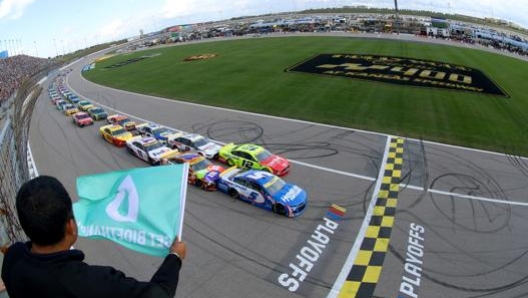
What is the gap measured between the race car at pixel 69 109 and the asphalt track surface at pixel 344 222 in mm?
A: 9019

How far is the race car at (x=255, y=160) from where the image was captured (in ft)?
67.1

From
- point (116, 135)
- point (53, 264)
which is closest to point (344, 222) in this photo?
point (53, 264)

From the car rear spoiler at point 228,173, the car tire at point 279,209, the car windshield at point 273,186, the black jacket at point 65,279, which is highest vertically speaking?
the black jacket at point 65,279

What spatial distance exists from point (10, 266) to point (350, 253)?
39.9ft

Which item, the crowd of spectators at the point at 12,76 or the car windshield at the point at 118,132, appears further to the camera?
the crowd of spectators at the point at 12,76

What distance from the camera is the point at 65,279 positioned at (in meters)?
2.89

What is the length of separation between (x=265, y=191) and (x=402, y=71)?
32904 mm

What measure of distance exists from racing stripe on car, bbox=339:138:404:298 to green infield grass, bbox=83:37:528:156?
8.36m

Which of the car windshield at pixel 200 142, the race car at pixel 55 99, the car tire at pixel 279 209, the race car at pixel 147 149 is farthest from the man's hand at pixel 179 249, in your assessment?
the race car at pixel 55 99

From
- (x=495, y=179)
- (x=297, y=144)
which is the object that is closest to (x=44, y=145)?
(x=297, y=144)

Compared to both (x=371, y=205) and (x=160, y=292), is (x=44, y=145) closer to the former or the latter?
(x=371, y=205)

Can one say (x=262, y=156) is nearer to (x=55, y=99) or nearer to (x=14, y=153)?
(x=14, y=153)

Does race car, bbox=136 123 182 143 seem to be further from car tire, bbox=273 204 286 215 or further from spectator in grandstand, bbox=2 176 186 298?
spectator in grandstand, bbox=2 176 186 298

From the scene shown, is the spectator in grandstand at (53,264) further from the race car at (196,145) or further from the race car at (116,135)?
the race car at (116,135)
